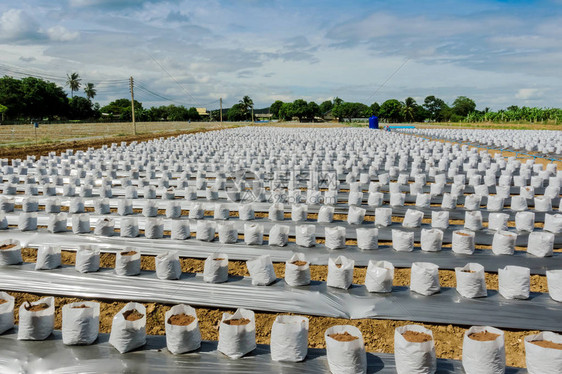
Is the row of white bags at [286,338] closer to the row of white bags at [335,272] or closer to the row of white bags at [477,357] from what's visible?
the row of white bags at [477,357]

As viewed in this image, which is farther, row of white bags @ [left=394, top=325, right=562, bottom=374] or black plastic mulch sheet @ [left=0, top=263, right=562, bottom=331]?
black plastic mulch sheet @ [left=0, top=263, right=562, bottom=331]

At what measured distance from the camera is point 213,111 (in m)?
124

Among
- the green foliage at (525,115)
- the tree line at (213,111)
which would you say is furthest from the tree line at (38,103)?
the green foliage at (525,115)

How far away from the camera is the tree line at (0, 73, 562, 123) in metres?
70.6

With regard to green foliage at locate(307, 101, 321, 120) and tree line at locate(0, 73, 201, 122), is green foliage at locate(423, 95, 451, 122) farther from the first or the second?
tree line at locate(0, 73, 201, 122)

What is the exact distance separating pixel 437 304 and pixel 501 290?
0.63m

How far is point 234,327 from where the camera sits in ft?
8.16

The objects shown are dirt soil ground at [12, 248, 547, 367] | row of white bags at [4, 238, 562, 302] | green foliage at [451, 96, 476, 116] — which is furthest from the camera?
green foliage at [451, 96, 476, 116]

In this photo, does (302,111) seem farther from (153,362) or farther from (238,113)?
(153,362)

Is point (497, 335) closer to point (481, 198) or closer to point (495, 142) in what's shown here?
point (481, 198)

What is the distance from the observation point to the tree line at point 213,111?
70625 mm

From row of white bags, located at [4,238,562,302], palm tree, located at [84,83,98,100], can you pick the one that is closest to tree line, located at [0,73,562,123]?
palm tree, located at [84,83,98,100]

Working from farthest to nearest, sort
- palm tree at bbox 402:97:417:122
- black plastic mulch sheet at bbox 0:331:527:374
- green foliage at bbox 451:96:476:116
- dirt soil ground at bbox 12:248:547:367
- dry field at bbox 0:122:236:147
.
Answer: green foliage at bbox 451:96:476:116, palm tree at bbox 402:97:417:122, dry field at bbox 0:122:236:147, dirt soil ground at bbox 12:248:547:367, black plastic mulch sheet at bbox 0:331:527:374

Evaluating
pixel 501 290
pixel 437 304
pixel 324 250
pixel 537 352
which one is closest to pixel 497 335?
pixel 537 352
